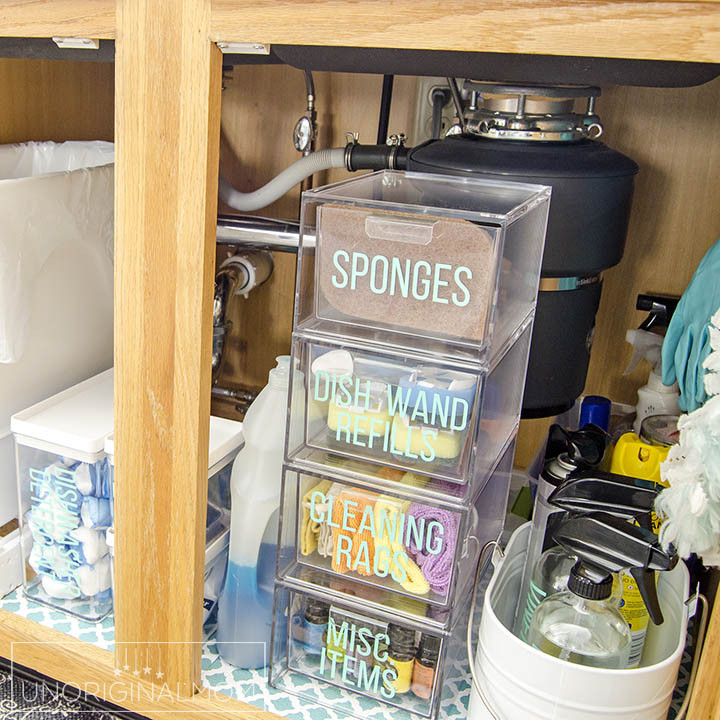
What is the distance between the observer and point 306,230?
823 mm

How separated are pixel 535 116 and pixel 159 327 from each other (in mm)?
479

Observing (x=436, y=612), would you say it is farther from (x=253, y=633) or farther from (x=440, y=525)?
(x=253, y=633)

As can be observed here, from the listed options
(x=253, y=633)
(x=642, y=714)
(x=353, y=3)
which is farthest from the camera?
(x=253, y=633)

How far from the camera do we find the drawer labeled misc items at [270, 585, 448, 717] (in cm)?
91

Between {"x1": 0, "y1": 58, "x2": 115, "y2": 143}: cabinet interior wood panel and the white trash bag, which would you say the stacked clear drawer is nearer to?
the white trash bag

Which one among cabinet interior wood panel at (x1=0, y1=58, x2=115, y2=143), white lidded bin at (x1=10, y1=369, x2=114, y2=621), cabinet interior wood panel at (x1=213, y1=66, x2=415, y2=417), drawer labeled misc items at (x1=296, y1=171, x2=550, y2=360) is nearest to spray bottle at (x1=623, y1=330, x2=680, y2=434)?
drawer labeled misc items at (x1=296, y1=171, x2=550, y2=360)

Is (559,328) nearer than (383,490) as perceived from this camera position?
No

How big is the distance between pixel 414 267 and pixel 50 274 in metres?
0.55

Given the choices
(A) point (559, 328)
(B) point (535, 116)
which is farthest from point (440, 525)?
(B) point (535, 116)

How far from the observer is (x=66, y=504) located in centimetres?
107

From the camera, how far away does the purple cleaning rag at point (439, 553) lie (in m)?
0.86

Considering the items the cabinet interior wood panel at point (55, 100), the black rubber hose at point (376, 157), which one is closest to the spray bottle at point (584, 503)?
the black rubber hose at point (376, 157)

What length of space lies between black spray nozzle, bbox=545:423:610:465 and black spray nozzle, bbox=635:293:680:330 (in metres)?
0.18

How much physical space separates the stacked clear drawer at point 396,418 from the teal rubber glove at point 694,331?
16 centimetres
